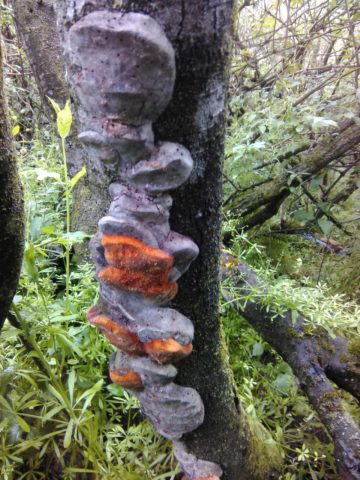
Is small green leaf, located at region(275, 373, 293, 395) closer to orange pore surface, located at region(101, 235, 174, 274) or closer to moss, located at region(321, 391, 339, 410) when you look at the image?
moss, located at region(321, 391, 339, 410)

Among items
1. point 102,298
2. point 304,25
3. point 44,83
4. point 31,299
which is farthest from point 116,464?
point 304,25

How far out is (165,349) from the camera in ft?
1.63

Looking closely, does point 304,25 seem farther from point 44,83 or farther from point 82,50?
point 82,50

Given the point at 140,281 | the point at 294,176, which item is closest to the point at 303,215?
the point at 294,176

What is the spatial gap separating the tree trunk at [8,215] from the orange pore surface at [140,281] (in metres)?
0.20

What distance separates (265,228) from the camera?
172 centimetres

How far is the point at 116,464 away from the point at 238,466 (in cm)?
30

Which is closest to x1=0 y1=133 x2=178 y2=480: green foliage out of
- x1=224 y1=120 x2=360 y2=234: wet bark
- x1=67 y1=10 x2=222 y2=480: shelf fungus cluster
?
x1=67 y1=10 x2=222 y2=480: shelf fungus cluster

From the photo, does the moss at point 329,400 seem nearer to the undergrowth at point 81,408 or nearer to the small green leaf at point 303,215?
the undergrowth at point 81,408

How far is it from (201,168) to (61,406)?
642 mm

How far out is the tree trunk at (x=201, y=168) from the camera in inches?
13.6

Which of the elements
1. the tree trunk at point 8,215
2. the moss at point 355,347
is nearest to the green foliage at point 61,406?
the tree trunk at point 8,215

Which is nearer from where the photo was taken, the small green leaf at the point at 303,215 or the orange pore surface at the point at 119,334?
the orange pore surface at the point at 119,334

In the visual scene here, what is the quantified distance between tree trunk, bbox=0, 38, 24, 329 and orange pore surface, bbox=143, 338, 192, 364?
26 centimetres
